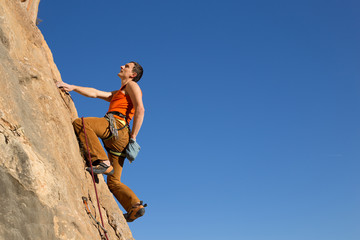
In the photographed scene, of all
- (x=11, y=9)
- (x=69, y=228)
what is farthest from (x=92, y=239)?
(x=11, y=9)

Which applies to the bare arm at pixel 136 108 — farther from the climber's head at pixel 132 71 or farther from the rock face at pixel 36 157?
the rock face at pixel 36 157

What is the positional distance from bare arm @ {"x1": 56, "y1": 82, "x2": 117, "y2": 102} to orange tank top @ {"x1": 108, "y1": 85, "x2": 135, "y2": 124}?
40cm

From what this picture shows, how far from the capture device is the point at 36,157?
4.86 metres

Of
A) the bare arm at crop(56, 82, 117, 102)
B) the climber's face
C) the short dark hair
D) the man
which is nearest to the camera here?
the man

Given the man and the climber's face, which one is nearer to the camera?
the man

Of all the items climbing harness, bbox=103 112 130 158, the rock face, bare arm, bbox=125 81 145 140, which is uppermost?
bare arm, bbox=125 81 145 140

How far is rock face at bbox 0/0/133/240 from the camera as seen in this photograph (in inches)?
173

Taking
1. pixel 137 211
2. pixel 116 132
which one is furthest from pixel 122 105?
pixel 137 211

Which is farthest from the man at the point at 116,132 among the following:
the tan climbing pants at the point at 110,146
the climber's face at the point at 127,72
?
the climber's face at the point at 127,72

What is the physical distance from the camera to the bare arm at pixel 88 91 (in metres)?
7.14

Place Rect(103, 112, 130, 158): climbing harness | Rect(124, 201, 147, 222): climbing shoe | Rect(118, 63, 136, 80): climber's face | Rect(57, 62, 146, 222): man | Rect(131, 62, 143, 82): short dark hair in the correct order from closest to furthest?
Rect(57, 62, 146, 222): man, Rect(124, 201, 147, 222): climbing shoe, Rect(103, 112, 130, 158): climbing harness, Rect(118, 63, 136, 80): climber's face, Rect(131, 62, 143, 82): short dark hair

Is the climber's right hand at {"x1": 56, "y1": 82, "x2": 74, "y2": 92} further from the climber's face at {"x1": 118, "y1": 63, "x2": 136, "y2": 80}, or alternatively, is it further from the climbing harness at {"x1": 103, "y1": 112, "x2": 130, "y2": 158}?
the climber's face at {"x1": 118, "y1": 63, "x2": 136, "y2": 80}

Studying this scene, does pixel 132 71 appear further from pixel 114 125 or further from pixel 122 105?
pixel 114 125

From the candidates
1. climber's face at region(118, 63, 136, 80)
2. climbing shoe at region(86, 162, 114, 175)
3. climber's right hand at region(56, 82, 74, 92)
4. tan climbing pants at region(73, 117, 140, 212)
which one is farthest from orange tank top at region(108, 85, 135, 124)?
climbing shoe at region(86, 162, 114, 175)
